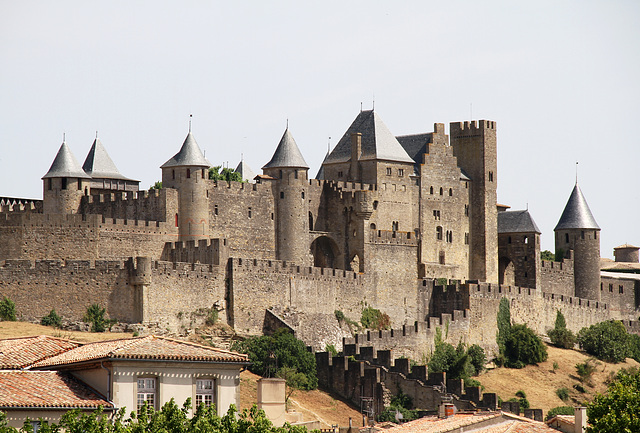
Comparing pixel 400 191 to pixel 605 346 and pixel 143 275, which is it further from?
pixel 143 275

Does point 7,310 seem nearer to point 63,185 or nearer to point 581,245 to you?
point 63,185

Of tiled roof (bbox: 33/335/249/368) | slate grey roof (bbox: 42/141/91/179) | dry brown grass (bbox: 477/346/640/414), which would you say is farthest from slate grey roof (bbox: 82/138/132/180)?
tiled roof (bbox: 33/335/249/368)

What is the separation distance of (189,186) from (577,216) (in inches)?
1445

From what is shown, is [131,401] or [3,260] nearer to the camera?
[131,401]

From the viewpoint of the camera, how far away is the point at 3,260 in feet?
248

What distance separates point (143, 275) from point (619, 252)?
6721cm

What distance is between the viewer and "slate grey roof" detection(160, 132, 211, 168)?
85.3 m

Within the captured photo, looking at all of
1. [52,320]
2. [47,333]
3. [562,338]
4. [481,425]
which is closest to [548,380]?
[562,338]

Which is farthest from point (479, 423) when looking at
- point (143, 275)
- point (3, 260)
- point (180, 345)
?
point (3, 260)

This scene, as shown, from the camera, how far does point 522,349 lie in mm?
93188

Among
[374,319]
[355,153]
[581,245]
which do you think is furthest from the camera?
[581,245]

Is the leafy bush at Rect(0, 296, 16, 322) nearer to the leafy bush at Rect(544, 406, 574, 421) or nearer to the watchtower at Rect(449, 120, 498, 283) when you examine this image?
the leafy bush at Rect(544, 406, 574, 421)

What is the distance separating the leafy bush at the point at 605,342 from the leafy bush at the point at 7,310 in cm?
4310

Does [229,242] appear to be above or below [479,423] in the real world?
above
